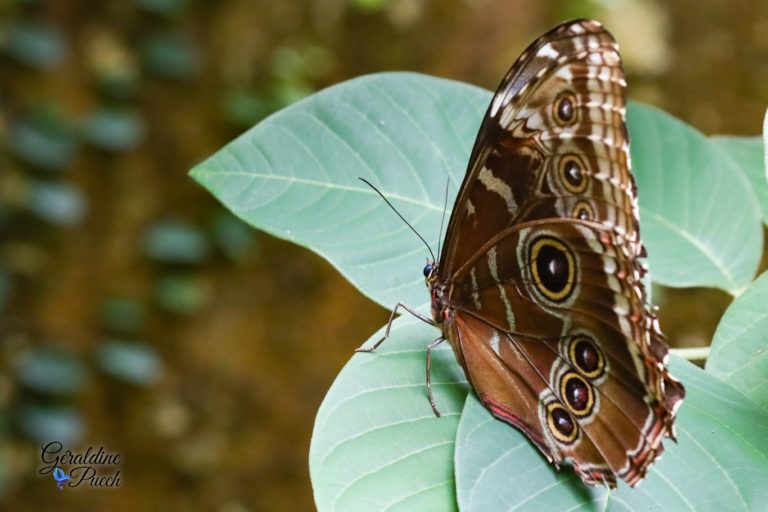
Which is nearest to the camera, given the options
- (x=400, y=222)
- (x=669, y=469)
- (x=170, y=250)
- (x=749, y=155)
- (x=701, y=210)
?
(x=669, y=469)

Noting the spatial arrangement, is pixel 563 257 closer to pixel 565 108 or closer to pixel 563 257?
pixel 563 257

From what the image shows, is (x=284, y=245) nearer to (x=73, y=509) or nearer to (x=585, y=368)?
(x=73, y=509)

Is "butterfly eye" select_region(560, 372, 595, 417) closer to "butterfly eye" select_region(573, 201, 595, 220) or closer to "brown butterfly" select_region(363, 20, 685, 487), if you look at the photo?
"brown butterfly" select_region(363, 20, 685, 487)

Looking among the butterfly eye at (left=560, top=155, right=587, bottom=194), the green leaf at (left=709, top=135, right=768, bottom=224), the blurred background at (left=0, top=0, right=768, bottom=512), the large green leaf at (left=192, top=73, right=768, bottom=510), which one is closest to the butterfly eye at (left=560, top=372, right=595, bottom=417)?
the large green leaf at (left=192, top=73, right=768, bottom=510)

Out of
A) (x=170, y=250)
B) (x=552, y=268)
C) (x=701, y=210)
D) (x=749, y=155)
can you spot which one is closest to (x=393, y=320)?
(x=552, y=268)

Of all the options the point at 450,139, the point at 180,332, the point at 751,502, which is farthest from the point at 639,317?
the point at 180,332

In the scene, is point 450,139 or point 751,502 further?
point 450,139
